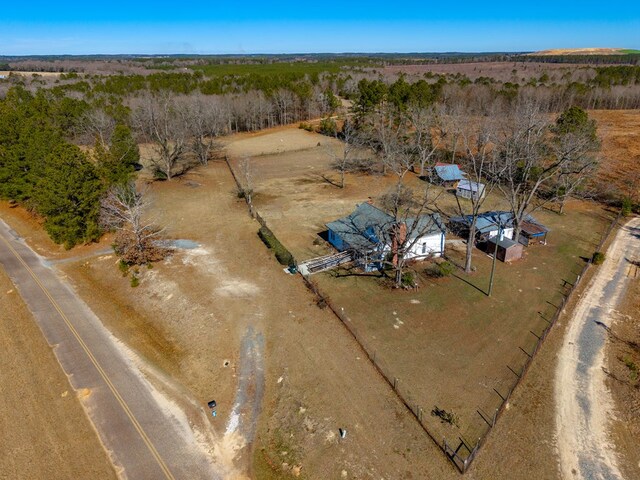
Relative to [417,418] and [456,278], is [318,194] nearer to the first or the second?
[456,278]

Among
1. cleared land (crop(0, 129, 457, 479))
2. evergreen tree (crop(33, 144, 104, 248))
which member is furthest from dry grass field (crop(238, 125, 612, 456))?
evergreen tree (crop(33, 144, 104, 248))

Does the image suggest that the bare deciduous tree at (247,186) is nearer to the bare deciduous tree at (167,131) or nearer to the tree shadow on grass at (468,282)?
the bare deciduous tree at (167,131)

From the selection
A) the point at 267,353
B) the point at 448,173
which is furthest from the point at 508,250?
the point at 448,173

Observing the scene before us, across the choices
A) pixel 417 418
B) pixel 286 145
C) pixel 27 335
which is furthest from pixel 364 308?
pixel 286 145

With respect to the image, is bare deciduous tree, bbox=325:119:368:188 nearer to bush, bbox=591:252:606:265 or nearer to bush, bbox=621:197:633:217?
bush, bbox=591:252:606:265

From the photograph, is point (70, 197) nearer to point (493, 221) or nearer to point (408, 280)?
point (408, 280)

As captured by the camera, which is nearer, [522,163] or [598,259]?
[598,259]

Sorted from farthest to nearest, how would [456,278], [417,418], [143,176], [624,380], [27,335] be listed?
1. [143,176]
2. [456,278]
3. [27,335]
4. [624,380]
5. [417,418]
